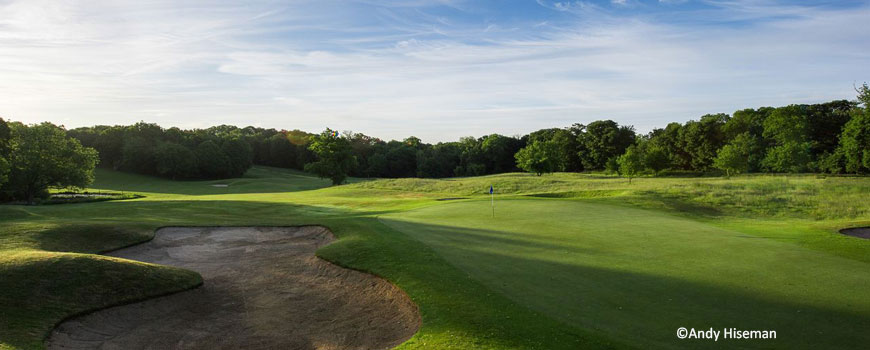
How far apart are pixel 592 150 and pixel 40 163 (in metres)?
90.0

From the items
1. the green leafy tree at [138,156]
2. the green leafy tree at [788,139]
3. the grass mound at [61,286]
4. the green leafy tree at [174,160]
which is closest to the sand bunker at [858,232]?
the grass mound at [61,286]

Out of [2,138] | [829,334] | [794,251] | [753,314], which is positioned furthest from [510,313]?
[2,138]

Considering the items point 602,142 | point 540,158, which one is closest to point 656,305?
point 540,158

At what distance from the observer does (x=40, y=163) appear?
117 ft

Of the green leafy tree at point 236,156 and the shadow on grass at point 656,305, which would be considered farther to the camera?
the green leafy tree at point 236,156

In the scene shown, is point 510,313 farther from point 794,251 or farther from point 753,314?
point 794,251

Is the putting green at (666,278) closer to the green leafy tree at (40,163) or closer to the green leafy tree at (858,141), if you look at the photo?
the green leafy tree at (40,163)

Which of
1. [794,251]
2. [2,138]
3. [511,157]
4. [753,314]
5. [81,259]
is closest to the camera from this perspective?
[753,314]

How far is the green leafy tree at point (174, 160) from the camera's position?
7412 centimetres

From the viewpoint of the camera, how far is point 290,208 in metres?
28.6

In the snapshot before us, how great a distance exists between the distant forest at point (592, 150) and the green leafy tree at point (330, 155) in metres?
2.25

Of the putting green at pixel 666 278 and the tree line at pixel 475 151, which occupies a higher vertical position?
the tree line at pixel 475 151

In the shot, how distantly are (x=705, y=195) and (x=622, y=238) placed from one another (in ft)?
63.3

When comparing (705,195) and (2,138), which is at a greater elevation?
(2,138)
